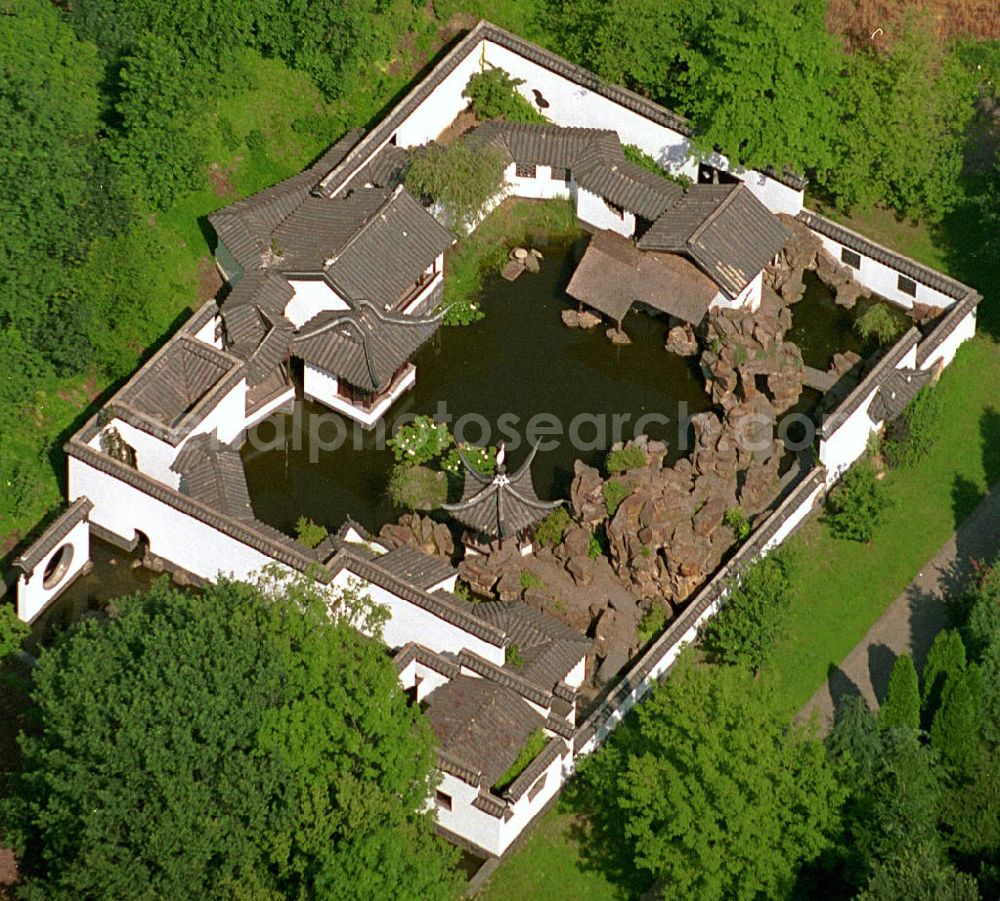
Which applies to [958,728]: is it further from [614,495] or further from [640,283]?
[640,283]

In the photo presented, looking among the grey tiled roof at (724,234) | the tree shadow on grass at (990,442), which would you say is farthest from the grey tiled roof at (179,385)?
the tree shadow on grass at (990,442)

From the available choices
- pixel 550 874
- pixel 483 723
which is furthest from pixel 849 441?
pixel 550 874

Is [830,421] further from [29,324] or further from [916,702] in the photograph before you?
[29,324]

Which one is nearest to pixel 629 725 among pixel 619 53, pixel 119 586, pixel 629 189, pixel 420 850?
pixel 420 850

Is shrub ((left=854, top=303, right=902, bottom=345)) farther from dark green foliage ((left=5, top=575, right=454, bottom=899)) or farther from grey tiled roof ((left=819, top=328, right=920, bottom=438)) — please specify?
dark green foliage ((left=5, top=575, right=454, bottom=899))

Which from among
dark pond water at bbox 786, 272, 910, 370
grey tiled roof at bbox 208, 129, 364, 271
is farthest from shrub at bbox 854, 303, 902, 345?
grey tiled roof at bbox 208, 129, 364, 271

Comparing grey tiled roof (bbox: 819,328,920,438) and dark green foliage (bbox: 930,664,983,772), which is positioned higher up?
grey tiled roof (bbox: 819,328,920,438)
